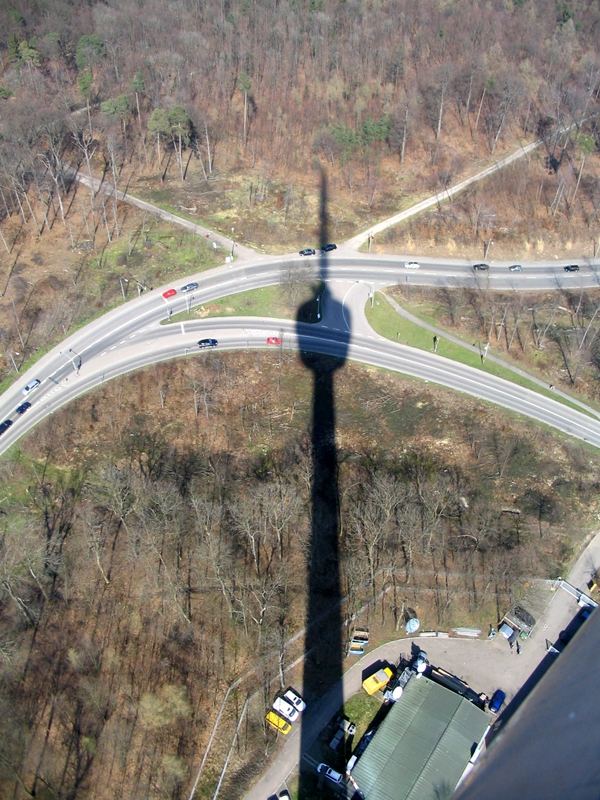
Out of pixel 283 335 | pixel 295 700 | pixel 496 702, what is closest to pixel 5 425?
pixel 283 335

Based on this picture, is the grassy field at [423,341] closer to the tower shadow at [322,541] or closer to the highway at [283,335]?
the highway at [283,335]

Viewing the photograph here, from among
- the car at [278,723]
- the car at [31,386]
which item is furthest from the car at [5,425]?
the car at [278,723]

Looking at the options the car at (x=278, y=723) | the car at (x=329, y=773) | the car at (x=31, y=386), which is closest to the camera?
the car at (x=329, y=773)

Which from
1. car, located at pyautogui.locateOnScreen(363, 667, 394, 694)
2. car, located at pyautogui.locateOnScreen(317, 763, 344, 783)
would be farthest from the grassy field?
car, located at pyautogui.locateOnScreen(317, 763, 344, 783)

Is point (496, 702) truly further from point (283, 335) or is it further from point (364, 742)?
point (283, 335)

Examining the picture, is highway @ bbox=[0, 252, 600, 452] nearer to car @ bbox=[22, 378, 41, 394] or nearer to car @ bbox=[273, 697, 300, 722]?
car @ bbox=[22, 378, 41, 394]
